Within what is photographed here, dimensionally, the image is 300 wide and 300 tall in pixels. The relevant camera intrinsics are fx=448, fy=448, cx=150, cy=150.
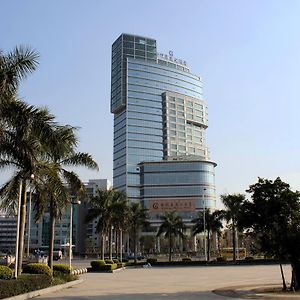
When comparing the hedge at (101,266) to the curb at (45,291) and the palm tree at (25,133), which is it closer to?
the curb at (45,291)

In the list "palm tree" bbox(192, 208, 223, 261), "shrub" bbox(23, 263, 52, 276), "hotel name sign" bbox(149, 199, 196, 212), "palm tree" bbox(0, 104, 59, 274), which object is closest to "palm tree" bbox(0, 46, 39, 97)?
"palm tree" bbox(0, 104, 59, 274)

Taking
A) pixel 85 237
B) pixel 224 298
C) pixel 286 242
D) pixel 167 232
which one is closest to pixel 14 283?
pixel 224 298

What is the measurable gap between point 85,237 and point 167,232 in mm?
98625

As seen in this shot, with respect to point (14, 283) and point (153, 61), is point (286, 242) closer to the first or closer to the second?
point (14, 283)

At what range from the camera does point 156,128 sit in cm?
18250

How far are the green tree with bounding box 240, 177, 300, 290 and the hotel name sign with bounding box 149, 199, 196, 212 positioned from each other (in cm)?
12281

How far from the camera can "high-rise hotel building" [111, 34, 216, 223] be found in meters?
161

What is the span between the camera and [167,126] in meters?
185

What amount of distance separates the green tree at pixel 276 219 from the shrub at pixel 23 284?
1075 centimetres

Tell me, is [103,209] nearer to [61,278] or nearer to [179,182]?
[61,278]

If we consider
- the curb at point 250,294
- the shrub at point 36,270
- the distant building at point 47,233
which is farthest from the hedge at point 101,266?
the distant building at point 47,233

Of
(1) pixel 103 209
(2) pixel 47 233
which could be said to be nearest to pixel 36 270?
(1) pixel 103 209

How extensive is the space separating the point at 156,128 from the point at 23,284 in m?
163

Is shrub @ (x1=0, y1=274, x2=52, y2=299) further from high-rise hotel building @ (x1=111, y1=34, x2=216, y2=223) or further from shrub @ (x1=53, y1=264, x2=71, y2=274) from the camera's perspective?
high-rise hotel building @ (x1=111, y1=34, x2=216, y2=223)
